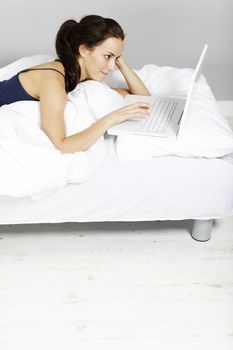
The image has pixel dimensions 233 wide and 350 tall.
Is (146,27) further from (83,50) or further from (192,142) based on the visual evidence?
(192,142)

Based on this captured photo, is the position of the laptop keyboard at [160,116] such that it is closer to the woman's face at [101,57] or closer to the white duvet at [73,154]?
the white duvet at [73,154]

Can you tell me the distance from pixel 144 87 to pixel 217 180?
1.94ft

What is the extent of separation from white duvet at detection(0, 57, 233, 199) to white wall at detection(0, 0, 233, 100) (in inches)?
37.3

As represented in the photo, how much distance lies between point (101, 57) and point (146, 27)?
110cm

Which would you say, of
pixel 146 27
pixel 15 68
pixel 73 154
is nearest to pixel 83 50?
pixel 73 154

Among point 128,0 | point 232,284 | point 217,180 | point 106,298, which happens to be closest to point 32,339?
point 106,298

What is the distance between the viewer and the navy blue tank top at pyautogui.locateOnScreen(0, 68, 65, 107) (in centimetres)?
214

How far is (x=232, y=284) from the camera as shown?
6.58 feet

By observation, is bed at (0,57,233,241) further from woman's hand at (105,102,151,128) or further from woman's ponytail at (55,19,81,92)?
woman's ponytail at (55,19,81,92)

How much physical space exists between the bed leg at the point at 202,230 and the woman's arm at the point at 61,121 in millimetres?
503

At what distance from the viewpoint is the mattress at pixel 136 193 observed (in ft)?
6.70

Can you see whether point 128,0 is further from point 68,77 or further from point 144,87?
point 68,77

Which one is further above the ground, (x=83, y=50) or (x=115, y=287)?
(x=83, y=50)

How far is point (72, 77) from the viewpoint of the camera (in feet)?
7.01
